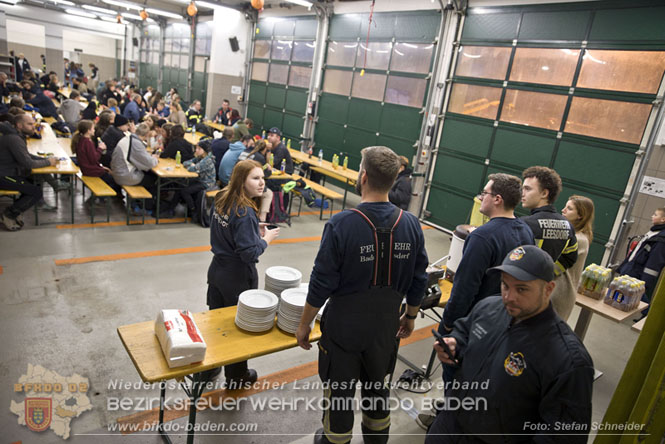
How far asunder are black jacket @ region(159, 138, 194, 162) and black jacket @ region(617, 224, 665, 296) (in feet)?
25.0

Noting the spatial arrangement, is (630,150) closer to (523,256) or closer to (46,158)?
(523,256)

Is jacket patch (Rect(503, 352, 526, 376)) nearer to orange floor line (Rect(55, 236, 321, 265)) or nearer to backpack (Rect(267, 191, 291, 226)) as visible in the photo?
orange floor line (Rect(55, 236, 321, 265))

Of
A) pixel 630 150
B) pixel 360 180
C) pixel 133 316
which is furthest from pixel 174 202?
pixel 630 150

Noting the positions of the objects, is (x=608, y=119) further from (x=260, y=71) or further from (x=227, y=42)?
(x=227, y=42)

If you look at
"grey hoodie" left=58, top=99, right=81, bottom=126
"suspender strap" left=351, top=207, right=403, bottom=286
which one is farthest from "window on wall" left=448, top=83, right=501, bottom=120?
"grey hoodie" left=58, top=99, right=81, bottom=126

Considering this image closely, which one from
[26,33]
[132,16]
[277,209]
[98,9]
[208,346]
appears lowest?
[277,209]

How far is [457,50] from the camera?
8.53m

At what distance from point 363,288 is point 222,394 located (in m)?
1.94

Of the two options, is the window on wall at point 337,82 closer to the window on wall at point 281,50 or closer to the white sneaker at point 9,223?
the window on wall at point 281,50

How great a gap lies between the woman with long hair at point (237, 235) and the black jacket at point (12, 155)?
4.68 meters

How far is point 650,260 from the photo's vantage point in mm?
5223

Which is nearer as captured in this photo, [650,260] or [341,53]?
[650,260]

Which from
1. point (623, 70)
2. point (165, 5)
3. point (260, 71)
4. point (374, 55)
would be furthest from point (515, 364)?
point (165, 5)

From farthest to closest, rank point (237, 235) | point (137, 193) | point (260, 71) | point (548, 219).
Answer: point (260, 71), point (137, 193), point (548, 219), point (237, 235)
